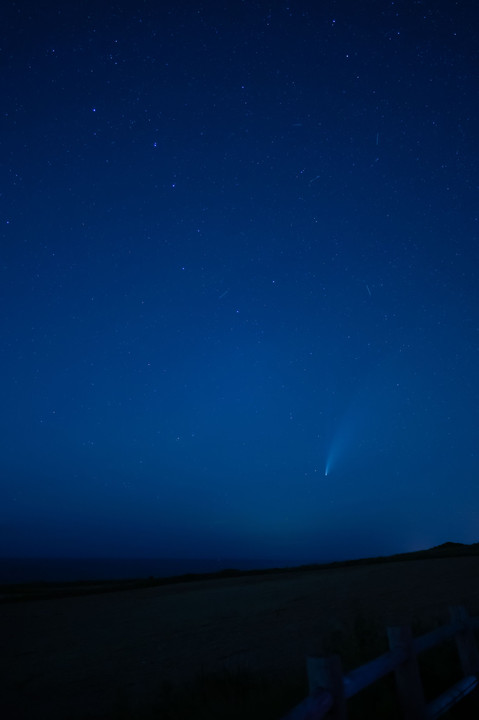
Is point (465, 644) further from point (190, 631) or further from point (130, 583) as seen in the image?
point (130, 583)

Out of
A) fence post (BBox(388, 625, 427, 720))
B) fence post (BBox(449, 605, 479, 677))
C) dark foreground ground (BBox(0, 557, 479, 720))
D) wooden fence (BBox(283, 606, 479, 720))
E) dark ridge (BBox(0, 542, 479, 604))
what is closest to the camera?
wooden fence (BBox(283, 606, 479, 720))

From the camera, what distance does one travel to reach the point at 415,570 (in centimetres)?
Result: 2134

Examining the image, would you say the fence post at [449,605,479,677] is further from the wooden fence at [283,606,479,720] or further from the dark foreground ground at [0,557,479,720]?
the dark foreground ground at [0,557,479,720]

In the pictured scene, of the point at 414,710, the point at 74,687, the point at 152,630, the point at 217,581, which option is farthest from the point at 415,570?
the point at 414,710

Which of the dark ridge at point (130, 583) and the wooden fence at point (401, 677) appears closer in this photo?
the wooden fence at point (401, 677)

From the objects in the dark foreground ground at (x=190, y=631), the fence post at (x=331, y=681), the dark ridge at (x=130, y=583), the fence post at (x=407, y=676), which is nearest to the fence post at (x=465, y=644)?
the dark foreground ground at (x=190, y=631)

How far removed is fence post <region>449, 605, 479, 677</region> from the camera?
19.5 feet

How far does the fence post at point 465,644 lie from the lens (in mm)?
5946

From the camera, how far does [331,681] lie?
3549 millimetres

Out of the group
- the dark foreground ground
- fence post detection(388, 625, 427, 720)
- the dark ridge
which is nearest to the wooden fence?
fence post detection(388, 625, 427, 720)

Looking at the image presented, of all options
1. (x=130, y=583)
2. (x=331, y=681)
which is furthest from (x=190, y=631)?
(x=130, y=583)

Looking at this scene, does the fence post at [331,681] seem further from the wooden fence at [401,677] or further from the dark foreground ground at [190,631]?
the dark foreground ground at [190,631]

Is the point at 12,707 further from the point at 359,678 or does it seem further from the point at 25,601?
the point at 25,601

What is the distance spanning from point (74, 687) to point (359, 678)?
7589mm
